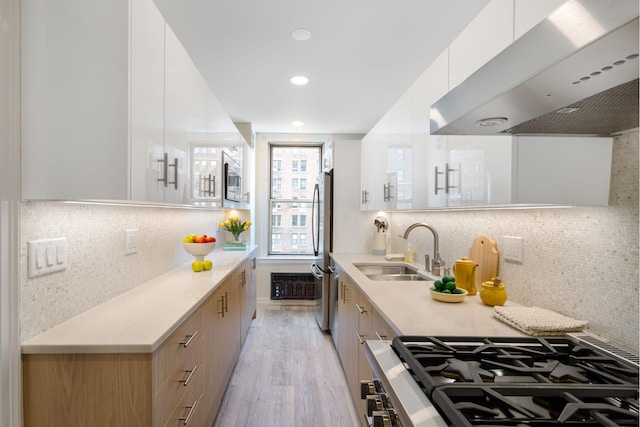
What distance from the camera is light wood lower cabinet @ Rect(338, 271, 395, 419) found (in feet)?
6.04

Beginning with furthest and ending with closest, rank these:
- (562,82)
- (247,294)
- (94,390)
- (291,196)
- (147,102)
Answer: (291,196) < (247,294) < (147,102) < (94,390) < (562,82)

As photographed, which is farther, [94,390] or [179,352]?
[179,352]

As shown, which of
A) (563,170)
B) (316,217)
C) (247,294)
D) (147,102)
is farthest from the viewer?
(316,217)

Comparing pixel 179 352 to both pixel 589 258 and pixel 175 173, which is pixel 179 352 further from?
pixel 589 258

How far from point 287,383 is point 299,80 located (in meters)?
2.57

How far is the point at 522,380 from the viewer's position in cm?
95

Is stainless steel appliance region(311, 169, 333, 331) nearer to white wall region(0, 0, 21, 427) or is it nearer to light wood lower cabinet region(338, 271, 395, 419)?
light wood lower cabinet region(338, 271, 395, 419)

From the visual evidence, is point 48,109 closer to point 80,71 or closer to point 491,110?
point 80,71

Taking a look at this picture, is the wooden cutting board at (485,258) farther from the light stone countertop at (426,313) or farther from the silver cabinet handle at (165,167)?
the silver cabinet handle at (165,167)

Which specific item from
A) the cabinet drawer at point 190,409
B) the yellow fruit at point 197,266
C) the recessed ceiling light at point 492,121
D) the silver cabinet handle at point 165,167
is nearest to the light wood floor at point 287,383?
the cabinet drawer at point 190,409

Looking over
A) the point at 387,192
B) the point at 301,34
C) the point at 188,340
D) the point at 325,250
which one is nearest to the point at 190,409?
the point at 188,340

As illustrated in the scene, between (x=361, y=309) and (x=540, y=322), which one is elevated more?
(x=540, y=322)

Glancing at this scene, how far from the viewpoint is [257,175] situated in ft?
17.7

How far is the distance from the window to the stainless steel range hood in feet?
14.6
